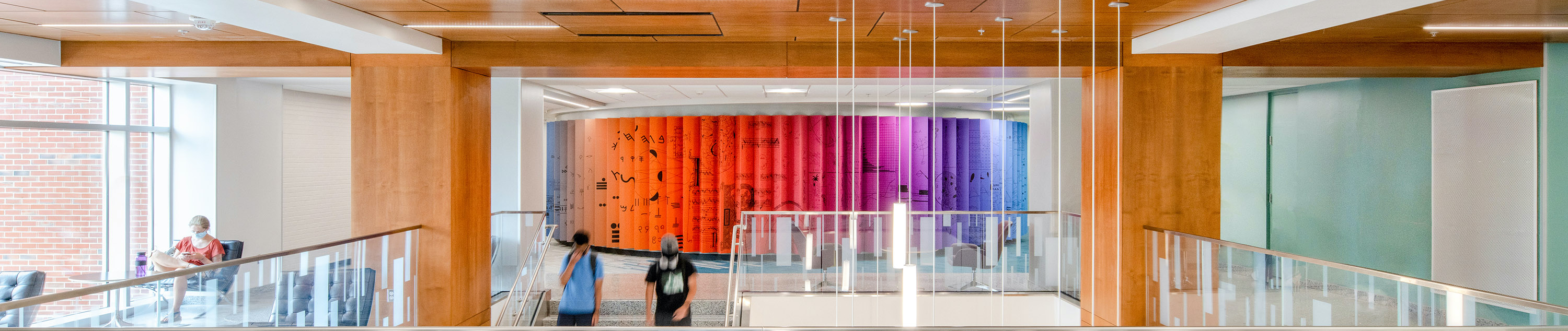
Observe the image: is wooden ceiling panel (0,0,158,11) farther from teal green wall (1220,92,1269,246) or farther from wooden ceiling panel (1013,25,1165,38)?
teal green wall (1220,92,1269,246)

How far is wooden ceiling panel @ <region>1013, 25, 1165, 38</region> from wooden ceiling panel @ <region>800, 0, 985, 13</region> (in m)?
0.88

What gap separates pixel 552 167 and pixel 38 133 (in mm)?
5164

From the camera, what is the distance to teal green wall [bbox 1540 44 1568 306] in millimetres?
5301

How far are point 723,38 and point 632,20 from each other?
884 mm

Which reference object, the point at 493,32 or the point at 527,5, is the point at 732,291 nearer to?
the point at 493,32

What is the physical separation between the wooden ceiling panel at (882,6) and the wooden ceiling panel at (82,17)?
4.01 m

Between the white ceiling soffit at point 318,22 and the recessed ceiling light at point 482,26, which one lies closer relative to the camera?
the white ceiling soffit at point 318,22

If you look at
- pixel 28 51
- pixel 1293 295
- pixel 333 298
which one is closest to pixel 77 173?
pixel 28 51

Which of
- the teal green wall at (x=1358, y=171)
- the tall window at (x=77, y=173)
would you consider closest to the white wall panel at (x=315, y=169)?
the tall window at (x=77, y=173)

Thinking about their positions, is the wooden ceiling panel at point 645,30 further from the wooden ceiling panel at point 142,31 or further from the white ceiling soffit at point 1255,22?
the white ceiling soffit at point 1255,22

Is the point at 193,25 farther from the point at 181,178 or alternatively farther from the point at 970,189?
the point at 970,189

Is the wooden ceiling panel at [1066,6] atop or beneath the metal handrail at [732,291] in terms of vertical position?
atop

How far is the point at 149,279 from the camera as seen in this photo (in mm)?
3043

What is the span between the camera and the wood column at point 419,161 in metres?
5.12
